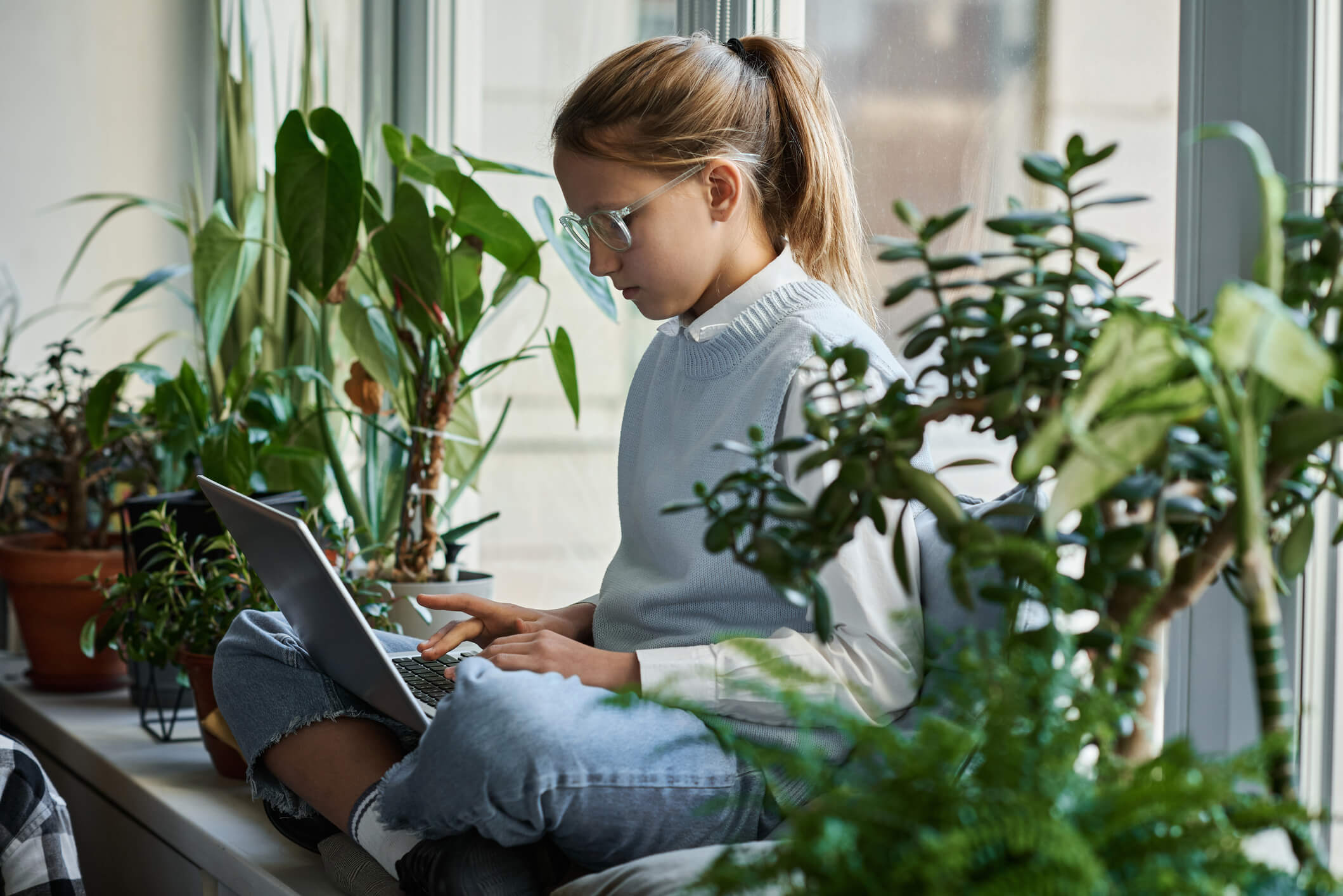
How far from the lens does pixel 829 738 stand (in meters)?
0.95

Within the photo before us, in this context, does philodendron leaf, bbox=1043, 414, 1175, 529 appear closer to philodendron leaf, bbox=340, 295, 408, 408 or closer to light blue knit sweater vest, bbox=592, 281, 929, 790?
light blue knit sweater vest, bbox=592, 281, 929, 790

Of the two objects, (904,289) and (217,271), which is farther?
(217,271)

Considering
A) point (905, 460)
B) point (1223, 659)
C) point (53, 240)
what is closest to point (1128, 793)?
point (905, 460)

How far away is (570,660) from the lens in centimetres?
100

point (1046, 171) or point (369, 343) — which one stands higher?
point (1046, 171)

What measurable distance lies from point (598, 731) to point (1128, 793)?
452 millimetres

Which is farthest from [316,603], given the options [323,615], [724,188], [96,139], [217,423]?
[96,139]

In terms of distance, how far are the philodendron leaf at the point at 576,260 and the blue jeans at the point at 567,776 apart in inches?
30.3

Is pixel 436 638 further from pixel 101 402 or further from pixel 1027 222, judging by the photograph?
pixel 101 402

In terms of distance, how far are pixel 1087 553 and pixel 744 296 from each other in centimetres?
59

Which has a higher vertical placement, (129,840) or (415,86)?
(415,86)

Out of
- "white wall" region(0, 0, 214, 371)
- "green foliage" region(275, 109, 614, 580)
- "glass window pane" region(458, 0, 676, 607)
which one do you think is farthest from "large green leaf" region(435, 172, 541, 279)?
"white wall" region(0, 0, 214, 371)

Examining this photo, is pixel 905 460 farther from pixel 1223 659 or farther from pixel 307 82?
pixel 307 82

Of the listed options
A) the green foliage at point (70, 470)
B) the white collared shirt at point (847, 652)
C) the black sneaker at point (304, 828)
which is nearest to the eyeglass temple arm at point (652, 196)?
the white collared shirt at point (847, 652)
